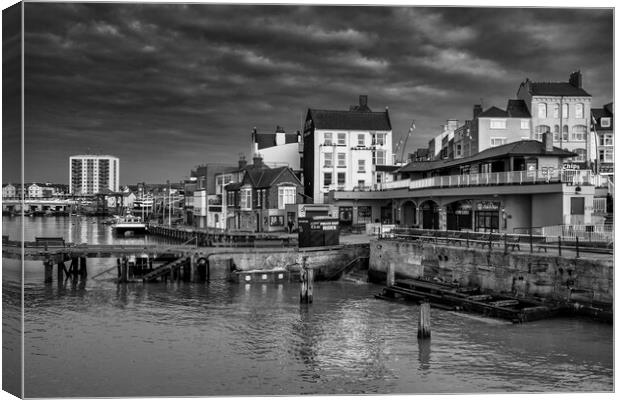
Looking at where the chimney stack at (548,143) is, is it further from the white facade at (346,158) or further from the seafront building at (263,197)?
the seafront building at (263,197)

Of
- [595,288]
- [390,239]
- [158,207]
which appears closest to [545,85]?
[390,239]

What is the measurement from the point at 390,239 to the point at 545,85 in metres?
26.2

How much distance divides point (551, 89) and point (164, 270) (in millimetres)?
35911

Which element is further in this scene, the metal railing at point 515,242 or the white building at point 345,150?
the white building at point 345,150

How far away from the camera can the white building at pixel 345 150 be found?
61.1 metres

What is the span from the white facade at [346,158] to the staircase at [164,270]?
26.6 metres

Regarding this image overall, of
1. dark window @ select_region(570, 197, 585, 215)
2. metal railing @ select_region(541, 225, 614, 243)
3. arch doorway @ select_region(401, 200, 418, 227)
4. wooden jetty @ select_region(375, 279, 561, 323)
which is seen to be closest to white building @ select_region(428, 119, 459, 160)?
→ arch doorway @ select_region(401, 200, 418, 227)

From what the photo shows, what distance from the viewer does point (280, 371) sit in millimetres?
17109

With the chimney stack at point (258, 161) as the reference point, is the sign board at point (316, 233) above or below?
below

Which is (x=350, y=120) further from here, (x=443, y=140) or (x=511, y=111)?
(x=511, y=111)

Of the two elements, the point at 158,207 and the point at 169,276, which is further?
the point at 158,207

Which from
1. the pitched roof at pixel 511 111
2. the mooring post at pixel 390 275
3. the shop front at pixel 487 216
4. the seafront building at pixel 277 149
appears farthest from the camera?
the seafront building at pixel 277 149

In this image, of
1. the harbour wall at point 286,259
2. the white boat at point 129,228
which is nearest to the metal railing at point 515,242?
the harbour wall at point 286,259

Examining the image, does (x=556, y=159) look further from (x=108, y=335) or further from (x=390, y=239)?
(x=108, y=335)
